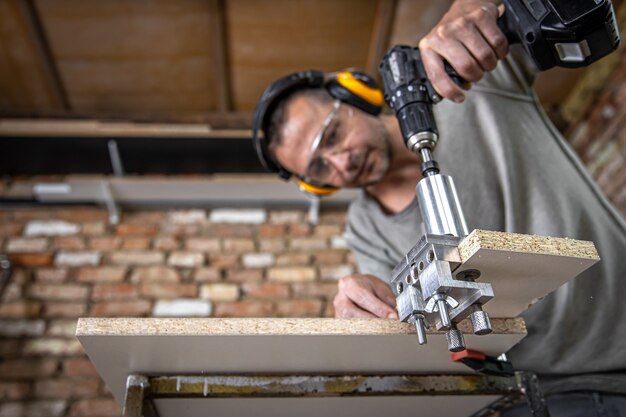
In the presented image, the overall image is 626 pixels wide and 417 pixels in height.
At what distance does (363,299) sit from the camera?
90 cm

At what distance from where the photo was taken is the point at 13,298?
2172 mm

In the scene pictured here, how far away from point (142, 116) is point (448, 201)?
1.87m

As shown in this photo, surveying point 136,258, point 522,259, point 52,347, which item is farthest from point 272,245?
point 522,259

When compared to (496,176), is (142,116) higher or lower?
higher

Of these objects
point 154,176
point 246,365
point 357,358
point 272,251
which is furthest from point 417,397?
point 154,176

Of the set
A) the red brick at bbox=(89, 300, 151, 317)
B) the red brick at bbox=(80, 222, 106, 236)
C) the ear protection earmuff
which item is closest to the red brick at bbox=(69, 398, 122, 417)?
the red brick at bbox=(89, 300, 151, 317)

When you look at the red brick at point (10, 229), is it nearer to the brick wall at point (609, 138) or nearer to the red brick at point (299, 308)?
the red brick at point (299, 308)

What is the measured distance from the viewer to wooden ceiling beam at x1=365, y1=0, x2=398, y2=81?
214 cm

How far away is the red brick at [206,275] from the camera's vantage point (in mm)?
2262

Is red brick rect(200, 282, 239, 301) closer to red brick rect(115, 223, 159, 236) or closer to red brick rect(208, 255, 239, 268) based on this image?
red brick rect(208, 255, 239, 268)

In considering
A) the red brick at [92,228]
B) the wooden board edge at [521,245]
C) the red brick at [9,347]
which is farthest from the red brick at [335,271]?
the wooden board edge at [521,245]

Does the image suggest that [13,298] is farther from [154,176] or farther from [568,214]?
[568,214]

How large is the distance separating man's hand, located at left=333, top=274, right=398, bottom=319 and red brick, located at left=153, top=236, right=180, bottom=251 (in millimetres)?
1517

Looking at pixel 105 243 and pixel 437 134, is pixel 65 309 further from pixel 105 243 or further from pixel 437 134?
pixel 437 134
